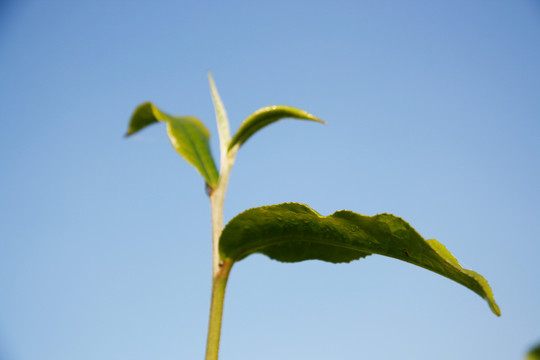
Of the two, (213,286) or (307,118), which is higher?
(307,118)

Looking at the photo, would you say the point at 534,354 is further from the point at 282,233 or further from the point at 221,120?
the point at 221,120

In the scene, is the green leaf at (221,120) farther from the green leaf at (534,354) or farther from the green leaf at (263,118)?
the green leaf at (534,354)

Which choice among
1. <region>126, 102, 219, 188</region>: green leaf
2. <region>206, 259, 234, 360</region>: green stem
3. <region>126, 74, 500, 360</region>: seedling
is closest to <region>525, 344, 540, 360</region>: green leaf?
<region>126, 74, 500, 360</region>: seedling

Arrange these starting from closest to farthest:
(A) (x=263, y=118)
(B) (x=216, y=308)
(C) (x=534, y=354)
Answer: (C) (x=534, y=354) → (B) (x=216, y=308) → (A) (x=263, y=118)

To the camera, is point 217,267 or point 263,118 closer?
point 217,267

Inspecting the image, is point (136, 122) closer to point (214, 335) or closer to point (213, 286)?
point (213, 286)

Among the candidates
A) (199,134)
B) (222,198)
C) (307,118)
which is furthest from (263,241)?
(199,134)

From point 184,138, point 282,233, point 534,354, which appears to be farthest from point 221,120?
point 534,354

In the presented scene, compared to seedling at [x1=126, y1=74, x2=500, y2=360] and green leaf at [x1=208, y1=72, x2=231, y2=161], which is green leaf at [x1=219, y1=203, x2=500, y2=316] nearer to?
seedling at [x1=126, y1=74, x2=500, y2=360]
